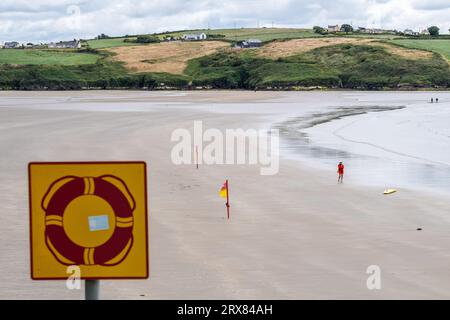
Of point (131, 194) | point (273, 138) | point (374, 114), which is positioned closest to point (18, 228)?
point (131, 194)

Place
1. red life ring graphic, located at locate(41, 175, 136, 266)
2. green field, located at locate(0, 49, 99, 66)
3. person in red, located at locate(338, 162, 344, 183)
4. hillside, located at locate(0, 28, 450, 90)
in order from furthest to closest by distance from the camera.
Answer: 1. green field, located at locate(0, 49, 99, 66)
2. hillside, located at locate(0, 28, 450, 90)
3. person in red, located at locate(338, 162, 344, 183)
4. red life ring graphic, located at locate(41, 175, 136, 266)

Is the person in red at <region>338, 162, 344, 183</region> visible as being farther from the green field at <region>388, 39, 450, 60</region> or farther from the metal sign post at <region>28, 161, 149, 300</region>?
the green field at <region>388, 39, 450, 60</region>

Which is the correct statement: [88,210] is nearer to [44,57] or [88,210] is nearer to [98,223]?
[98,223]

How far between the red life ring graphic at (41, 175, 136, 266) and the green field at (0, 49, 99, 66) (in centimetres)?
17281

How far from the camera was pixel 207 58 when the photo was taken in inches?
7175

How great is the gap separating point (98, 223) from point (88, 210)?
0.07 metres

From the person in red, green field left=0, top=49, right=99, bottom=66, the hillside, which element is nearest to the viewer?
the person in red

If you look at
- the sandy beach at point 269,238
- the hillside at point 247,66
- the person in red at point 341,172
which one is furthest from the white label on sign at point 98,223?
the hillside at point 247,66

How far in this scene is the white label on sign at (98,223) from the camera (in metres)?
3.92

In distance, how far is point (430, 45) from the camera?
608 ft

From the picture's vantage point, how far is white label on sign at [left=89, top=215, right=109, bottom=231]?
12.9ft

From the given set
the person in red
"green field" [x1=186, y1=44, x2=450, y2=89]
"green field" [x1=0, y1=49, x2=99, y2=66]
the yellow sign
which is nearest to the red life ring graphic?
the yellow sign

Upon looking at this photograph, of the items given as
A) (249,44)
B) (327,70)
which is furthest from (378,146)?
(249,44)

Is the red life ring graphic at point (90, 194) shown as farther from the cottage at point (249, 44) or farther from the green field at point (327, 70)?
the cottage at point (249, 44)
